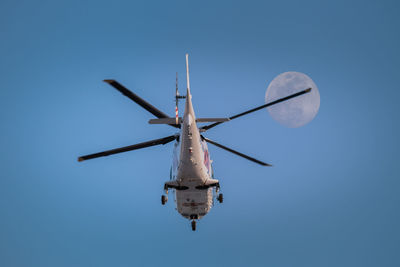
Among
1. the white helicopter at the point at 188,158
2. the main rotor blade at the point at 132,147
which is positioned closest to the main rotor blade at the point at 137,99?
the white helicopter at the point at 188,158

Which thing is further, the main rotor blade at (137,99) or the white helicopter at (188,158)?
the white helicopter at (188,158)

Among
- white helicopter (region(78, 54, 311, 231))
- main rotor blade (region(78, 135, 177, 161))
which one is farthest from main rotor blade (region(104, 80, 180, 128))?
main rotor blade (region(78, 135, 177, 161))

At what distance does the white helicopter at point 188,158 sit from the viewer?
17.3m

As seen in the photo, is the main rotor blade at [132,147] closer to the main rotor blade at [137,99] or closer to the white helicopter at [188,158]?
the white helicopter at [188,158]

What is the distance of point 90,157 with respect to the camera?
61.7ft

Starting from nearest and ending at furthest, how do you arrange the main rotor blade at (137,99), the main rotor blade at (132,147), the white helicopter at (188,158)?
the main rotor blade at (137,99)
the white helicopter at (188,158)
the main rotor blade at (132,147)

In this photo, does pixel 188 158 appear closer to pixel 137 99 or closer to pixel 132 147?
pixel 132 147

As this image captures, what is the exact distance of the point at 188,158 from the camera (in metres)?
18.1

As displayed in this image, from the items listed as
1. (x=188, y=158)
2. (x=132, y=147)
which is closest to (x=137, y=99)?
(x=132, y=147)

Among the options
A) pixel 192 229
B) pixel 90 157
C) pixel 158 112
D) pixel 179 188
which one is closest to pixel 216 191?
pixel 179 188

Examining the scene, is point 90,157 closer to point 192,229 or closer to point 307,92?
point 192,229

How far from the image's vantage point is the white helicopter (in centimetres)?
1733

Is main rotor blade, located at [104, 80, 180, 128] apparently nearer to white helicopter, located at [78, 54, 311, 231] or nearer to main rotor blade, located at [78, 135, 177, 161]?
white helicopter, located at [78, 54, 311, 231]

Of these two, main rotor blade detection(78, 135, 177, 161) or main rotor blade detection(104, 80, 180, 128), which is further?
main rotor blade detection(78, 135, 177, 161)
